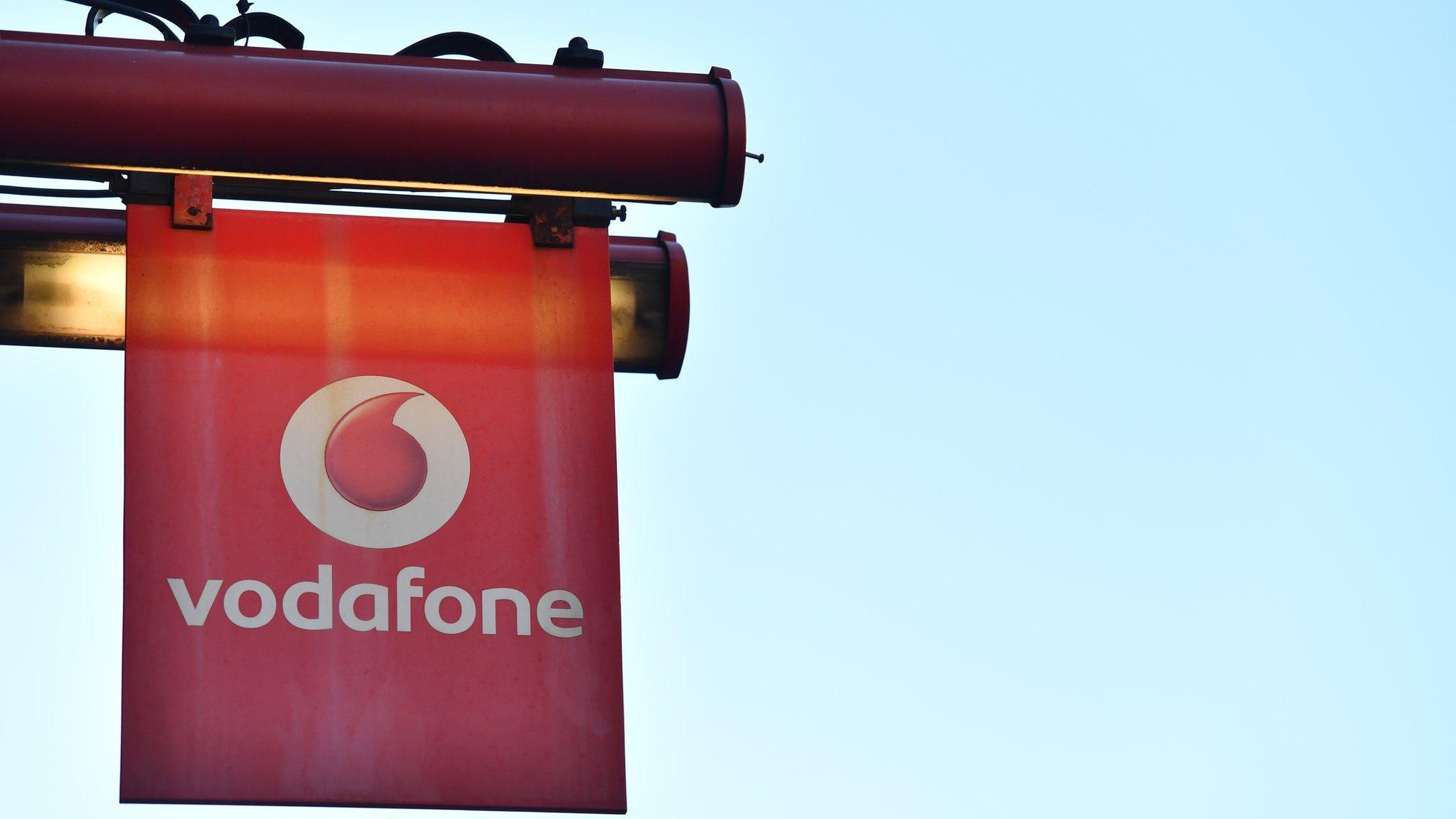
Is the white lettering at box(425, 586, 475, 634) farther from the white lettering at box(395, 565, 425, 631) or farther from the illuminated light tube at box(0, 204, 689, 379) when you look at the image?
the illuminated light tube at box(0, 204, 689, 379)

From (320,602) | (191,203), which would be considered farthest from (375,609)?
(191,203)

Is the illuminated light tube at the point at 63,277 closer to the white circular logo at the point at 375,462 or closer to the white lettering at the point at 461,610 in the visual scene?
the white circular logo at the point at 375,462

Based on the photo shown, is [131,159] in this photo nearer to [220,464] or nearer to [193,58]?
[193,58]

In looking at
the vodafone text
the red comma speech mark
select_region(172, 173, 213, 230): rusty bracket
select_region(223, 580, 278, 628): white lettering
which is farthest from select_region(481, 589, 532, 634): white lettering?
select_region(172, 173, 213, 230): rusty bracket

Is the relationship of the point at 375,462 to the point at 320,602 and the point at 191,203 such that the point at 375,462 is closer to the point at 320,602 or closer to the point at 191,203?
the point at 320,602

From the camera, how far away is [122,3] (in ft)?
18.0

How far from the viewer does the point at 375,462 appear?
16.9 feet

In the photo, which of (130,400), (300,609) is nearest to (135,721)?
(300,609)

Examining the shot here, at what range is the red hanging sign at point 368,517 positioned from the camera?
481 centimetres

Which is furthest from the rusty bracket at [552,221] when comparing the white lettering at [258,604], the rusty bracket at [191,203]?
the white lettering at [258,604]

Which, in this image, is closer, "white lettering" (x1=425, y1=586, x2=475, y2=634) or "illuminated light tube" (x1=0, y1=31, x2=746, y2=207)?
"white lettering" (x1=425, y1=586, x2=475, y2=634)

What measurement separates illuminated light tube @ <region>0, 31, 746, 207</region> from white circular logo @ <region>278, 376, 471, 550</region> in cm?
54

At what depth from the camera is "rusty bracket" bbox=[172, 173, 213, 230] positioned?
5227 mm

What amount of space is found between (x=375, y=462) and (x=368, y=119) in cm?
82
